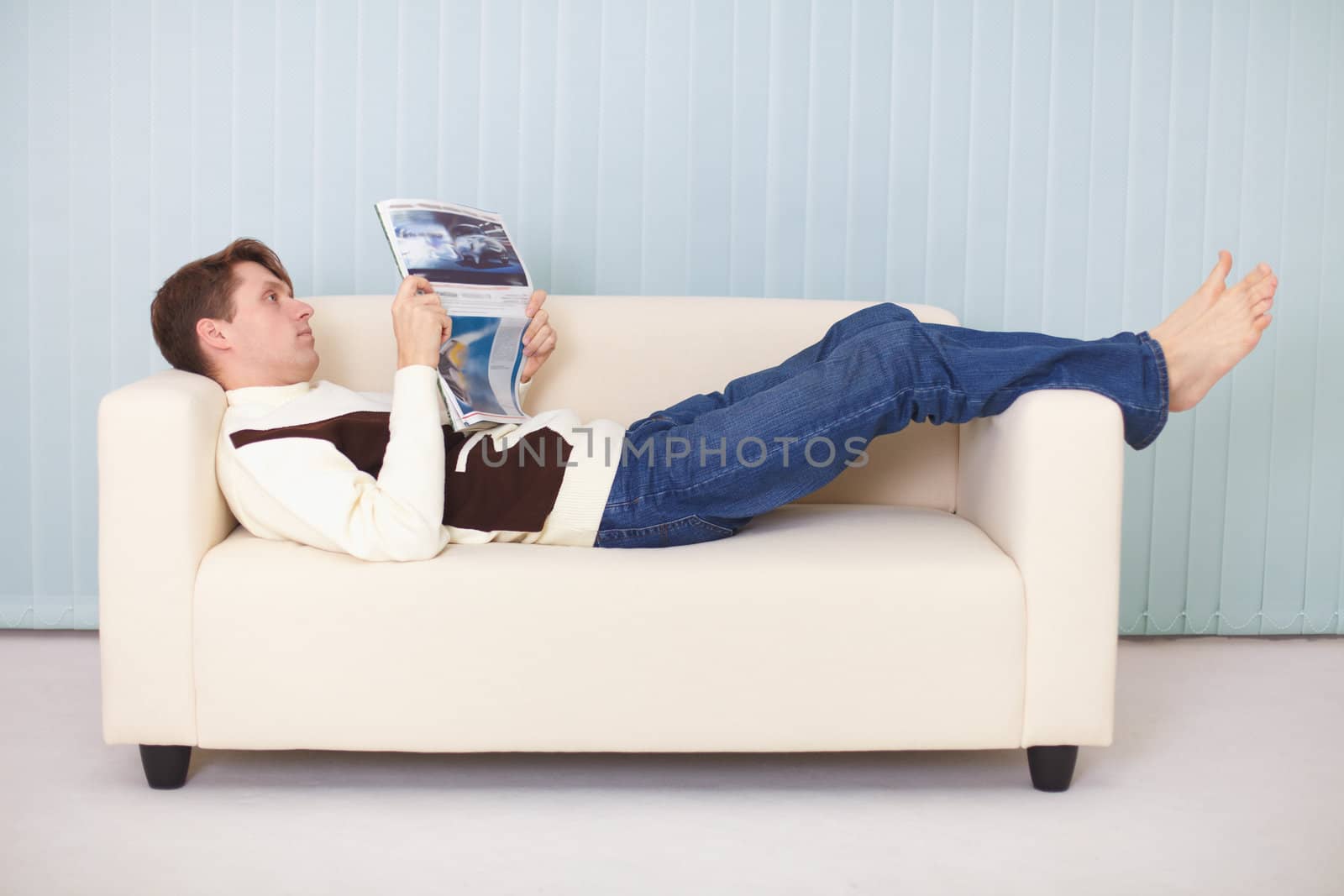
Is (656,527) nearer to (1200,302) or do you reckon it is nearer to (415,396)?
(415,396)

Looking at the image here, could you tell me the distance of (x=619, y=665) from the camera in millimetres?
1563

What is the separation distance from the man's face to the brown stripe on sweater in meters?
0.16

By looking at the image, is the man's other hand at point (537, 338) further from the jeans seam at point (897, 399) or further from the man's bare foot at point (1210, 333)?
the man's bare foot at point (1210, 333)

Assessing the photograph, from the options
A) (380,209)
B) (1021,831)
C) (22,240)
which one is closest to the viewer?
(1021,831)

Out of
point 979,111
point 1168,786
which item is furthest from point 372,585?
point 979,111

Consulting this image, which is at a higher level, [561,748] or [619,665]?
[619,665]

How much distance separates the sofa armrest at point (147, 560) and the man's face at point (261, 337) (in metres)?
0.23

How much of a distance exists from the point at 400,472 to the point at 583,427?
1.17 feet

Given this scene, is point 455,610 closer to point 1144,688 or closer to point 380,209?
point 380,209

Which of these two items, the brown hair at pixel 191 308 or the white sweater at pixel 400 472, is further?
the brown hair at pixel 191 308

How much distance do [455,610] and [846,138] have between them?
1.55 m

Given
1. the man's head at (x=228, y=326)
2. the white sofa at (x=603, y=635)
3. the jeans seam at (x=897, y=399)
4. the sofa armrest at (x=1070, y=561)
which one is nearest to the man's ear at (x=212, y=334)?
the man's head at (x=228, y=326)

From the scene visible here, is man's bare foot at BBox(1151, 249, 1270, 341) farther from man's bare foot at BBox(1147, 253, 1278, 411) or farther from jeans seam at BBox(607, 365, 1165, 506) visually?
jeans seam at BBox(607, 365, 1165, 506)

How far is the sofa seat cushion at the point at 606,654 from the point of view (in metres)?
1.55
